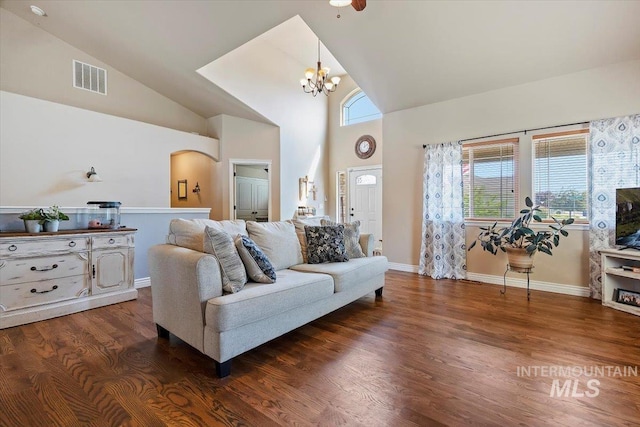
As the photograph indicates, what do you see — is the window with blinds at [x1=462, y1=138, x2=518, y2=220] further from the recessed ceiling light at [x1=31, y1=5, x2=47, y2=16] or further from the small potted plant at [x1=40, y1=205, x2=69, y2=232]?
the recessed ceiling light at [x1=31, y1=5, x2=47, y2=16]

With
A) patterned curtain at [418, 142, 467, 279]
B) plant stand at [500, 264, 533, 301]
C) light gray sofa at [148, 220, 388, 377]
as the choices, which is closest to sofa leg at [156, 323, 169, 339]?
light gray sofa at [148, 220, 388, 377]

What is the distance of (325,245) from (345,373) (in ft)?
4.84

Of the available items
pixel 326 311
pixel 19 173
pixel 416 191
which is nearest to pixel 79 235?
pixel 19 173

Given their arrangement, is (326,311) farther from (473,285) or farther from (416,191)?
(416,191)

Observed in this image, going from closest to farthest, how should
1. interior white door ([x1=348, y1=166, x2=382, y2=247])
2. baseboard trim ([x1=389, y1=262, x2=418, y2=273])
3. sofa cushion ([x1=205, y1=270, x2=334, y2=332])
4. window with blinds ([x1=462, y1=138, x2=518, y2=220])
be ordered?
sofa cushion ([x1=205, y1=270, x2=334, y2=332]), window with blinds ([x1=462, y1=138, x2=518, y2=220]), baseboard trim ([x1=389, y1=262, x2=418, y2=273]), interior white door ([x1=348, y1=166, x2=382, y2=247])

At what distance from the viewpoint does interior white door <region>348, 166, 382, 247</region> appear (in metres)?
6.62

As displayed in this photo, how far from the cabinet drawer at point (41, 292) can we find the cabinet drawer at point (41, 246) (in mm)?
299

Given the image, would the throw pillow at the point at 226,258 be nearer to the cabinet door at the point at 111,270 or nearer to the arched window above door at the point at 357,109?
the cabinet door at the point at 111,270

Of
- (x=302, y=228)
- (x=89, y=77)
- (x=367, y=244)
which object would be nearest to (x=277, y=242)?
(x=302, y=228)

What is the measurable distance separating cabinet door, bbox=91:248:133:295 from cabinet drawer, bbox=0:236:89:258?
184 millimetres

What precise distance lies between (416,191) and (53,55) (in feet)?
20.3

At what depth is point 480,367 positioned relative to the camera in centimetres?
199

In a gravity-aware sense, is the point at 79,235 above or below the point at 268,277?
above

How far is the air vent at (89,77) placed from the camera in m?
4.79
